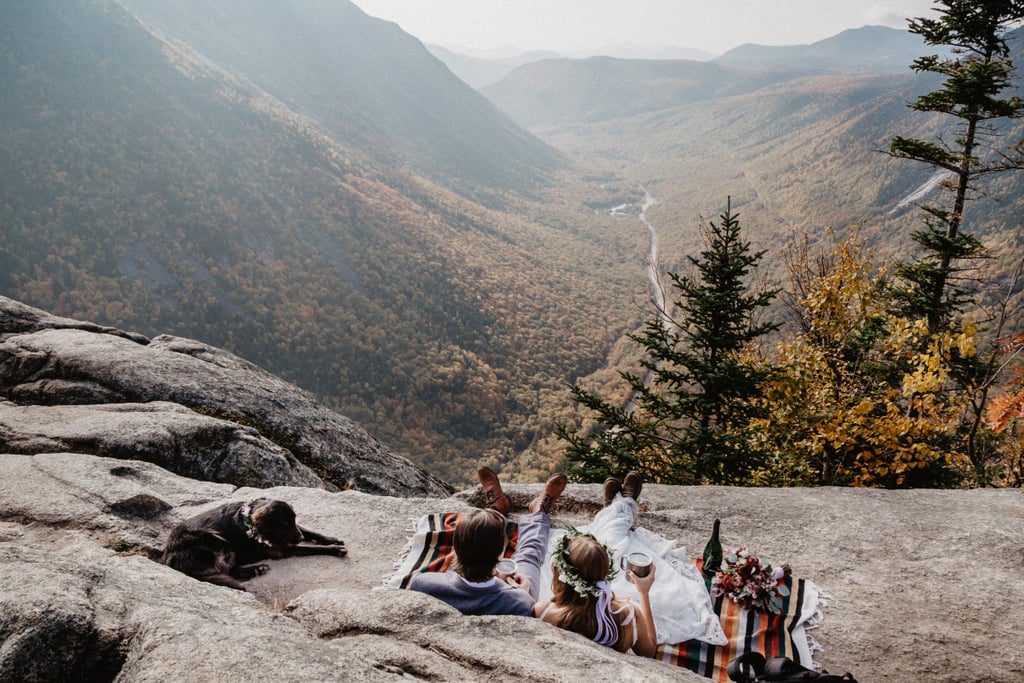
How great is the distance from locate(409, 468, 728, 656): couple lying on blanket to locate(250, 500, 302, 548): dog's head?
6.09 feet

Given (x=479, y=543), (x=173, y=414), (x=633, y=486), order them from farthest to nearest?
(x=173, y=414), (x=633, y=486), (x=479, y=543)

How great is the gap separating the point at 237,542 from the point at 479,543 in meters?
2.67

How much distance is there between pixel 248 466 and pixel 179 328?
4167 centimetres

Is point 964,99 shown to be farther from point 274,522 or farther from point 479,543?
point 274,522

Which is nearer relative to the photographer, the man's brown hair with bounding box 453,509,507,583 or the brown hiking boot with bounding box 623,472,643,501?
the man's brown hair with bounding box 453,509,507,583

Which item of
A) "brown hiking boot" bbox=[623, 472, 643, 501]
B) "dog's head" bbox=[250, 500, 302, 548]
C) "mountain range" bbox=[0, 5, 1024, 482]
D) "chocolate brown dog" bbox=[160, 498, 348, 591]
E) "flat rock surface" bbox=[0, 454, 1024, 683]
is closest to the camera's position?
"flat rock surface" bbox=[0, 454, 1024, 683]

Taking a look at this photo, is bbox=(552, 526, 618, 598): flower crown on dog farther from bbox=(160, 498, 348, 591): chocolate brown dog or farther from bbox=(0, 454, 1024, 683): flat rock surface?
bbox=(160, 498, 348, 591): chocolate brown dog

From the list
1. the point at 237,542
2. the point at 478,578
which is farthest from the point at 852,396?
the point at 237,542

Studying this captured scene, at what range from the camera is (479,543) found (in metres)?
4.84

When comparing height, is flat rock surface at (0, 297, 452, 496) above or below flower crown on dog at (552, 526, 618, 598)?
below

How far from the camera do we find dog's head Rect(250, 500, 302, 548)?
5770 millimetres

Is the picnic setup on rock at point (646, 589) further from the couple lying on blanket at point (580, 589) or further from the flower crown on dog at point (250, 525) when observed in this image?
the flower crown on dog at point (250, 525)

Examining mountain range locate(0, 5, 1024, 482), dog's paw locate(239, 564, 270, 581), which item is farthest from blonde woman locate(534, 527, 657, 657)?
mountain range locate(0, 5, 1024, 482)

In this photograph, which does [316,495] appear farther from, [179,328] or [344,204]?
[344,204]
